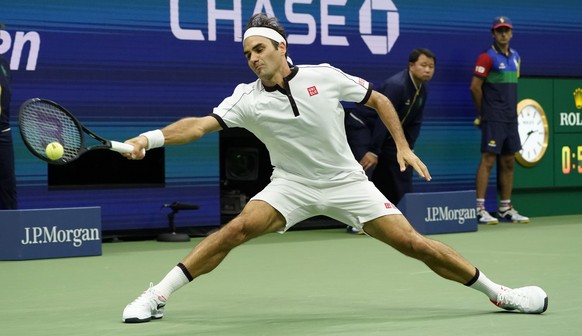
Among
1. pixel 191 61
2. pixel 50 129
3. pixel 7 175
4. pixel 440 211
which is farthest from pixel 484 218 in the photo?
pixel 50 129

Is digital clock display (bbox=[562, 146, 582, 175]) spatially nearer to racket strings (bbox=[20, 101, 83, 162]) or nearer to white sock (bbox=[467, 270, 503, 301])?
white sock (bbox=[467, 270, 503, 301])

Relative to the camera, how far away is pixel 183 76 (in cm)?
1172

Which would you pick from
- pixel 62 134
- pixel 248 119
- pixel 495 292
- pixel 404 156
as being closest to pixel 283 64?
pixel 248 119

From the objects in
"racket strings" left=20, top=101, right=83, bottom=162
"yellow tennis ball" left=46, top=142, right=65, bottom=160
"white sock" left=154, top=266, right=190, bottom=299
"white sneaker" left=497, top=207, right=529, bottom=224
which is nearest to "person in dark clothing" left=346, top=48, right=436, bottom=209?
"white sneaker" left=497, top=207, right=529, bottom=224

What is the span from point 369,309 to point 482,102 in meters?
7.04

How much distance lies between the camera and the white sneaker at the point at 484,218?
13.2 metres

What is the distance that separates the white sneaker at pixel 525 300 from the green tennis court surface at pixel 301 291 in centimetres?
6

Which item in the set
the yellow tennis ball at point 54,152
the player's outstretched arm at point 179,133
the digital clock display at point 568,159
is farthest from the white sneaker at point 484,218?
the yellow tennis ball at point 54,152

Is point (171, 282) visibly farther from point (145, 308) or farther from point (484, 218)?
point (484, 218)

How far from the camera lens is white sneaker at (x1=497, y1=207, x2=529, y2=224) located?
13344 millimetres

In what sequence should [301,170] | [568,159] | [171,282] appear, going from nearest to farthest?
[171,282]
[301,170]
[568,159]

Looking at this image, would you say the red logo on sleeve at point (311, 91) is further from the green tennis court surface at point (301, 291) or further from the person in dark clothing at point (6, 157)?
the person in dark clothing at point (6, 157)

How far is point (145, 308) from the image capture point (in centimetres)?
621

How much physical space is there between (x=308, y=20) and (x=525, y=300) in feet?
21.7
